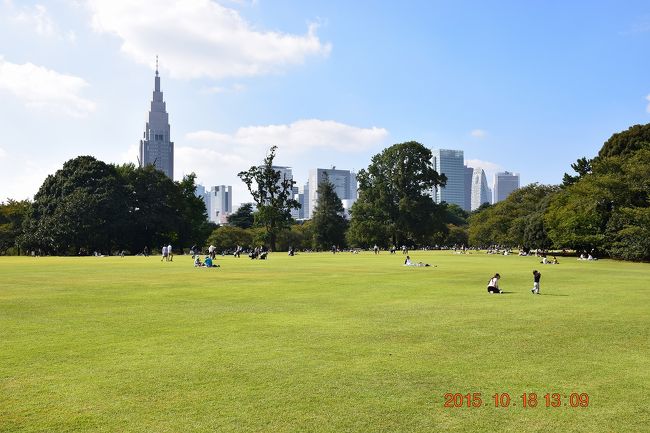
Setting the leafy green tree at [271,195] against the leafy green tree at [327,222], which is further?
the leafy green tree at [327,222]

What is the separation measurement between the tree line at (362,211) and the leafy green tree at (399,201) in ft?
0.60

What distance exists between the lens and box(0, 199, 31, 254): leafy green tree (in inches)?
3061

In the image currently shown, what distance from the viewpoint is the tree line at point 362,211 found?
53.9 meters

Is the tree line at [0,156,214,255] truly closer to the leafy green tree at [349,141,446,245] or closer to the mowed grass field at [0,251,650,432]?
the leafy green tree at [349,141,446,245]

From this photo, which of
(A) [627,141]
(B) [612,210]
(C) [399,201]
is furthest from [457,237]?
(B) [612,210]

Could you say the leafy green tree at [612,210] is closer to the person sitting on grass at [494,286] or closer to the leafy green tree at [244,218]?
the person sitting on grass at [494,286]

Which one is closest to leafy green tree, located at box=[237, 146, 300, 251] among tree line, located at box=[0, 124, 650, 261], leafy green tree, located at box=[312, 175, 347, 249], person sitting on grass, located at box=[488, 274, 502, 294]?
tree line, located at box=[0, 124, 650, 261]

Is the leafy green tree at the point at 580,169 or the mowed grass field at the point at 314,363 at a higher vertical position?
the leafy green tree at the point at 580,169

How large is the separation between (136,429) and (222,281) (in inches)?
769

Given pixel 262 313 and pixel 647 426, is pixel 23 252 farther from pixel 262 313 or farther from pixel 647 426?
pixel 647 426

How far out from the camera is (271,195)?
8938 centimetres

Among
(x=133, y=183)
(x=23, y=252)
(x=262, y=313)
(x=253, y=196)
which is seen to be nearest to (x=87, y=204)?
(x=133, y=183)

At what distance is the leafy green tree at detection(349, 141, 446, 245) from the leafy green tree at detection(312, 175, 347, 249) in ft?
40.3

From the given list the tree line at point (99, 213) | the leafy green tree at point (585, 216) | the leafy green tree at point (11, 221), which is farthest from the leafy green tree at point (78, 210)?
the leafy green tree at point (585, 216)
